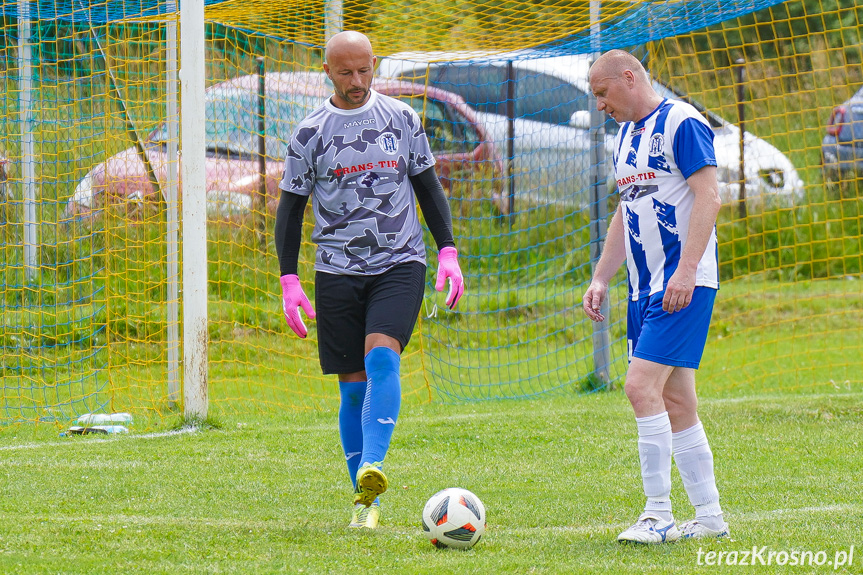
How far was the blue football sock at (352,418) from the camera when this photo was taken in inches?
175

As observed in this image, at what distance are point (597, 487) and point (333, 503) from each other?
1.30 meters

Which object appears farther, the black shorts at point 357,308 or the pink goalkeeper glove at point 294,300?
the pink goalkeeper glove at point 294,300

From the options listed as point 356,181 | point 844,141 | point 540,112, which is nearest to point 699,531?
point 356,181

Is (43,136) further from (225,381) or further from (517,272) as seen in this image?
(517,272)

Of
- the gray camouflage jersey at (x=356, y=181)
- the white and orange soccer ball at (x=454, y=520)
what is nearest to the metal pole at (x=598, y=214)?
the gray camouflage jersey at (x=356, y=181)

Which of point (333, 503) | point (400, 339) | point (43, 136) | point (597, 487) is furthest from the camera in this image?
point (43, 136)

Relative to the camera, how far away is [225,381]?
8.65 meters

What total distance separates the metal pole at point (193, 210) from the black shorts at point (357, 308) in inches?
102

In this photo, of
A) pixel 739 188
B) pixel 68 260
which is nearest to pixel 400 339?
pixel 68 260

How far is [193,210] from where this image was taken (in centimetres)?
678

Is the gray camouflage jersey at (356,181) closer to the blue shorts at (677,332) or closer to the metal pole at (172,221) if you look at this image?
the blue shorts at (677,332)

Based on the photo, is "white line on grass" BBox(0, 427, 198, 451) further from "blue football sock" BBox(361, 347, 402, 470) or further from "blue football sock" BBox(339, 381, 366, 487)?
"blue football sock" BBox(361, 347, 402, 470)

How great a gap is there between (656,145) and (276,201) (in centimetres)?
591

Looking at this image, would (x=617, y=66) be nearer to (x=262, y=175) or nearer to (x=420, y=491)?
(x=420, y=491)
